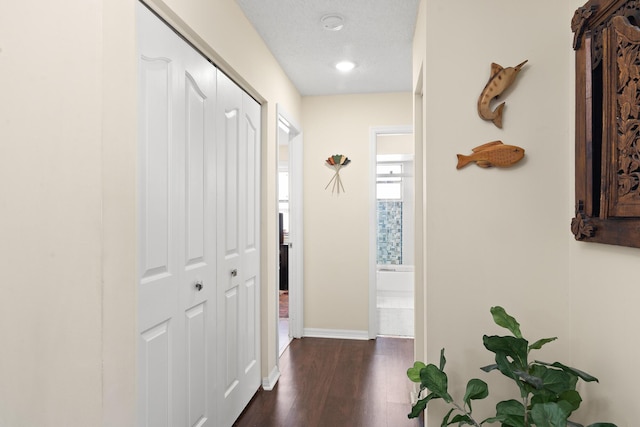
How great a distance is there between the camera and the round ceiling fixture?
2.29 metres

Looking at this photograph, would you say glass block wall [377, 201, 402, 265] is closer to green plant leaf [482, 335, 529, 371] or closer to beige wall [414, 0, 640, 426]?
beige wall [414, 0, 640, 426]

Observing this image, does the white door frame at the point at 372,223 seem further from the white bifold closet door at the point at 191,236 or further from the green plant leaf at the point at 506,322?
the green plant leaf at the point at 506,322

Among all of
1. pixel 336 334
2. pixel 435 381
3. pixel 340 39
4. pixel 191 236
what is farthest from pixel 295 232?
pixel 435 381

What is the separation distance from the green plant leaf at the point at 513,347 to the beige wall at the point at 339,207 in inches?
98.1

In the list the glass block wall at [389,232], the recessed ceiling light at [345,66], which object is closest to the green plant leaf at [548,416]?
the recessed ceiling light at [345,66]

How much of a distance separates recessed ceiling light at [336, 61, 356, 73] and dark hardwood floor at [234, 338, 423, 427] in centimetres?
235

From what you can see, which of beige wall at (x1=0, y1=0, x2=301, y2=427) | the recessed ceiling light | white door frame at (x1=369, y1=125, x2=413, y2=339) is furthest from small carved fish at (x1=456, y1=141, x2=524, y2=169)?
white door frame at (x1=369, y1=125, x2=413, y2=339)

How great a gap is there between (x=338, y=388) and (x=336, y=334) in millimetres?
1159

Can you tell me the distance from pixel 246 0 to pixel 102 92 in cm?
131

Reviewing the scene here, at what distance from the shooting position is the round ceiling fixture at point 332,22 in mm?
2287

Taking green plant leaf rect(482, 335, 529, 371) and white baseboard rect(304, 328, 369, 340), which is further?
white baseboard rect(304, 328, 369, 340)

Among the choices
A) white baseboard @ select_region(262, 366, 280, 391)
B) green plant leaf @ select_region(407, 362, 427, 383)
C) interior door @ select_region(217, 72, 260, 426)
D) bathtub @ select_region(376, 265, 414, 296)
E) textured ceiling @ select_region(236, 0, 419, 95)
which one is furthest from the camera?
bathtub @ select_region(376, 265, 414, 296)

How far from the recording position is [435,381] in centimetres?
139

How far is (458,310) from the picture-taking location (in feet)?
5.45
